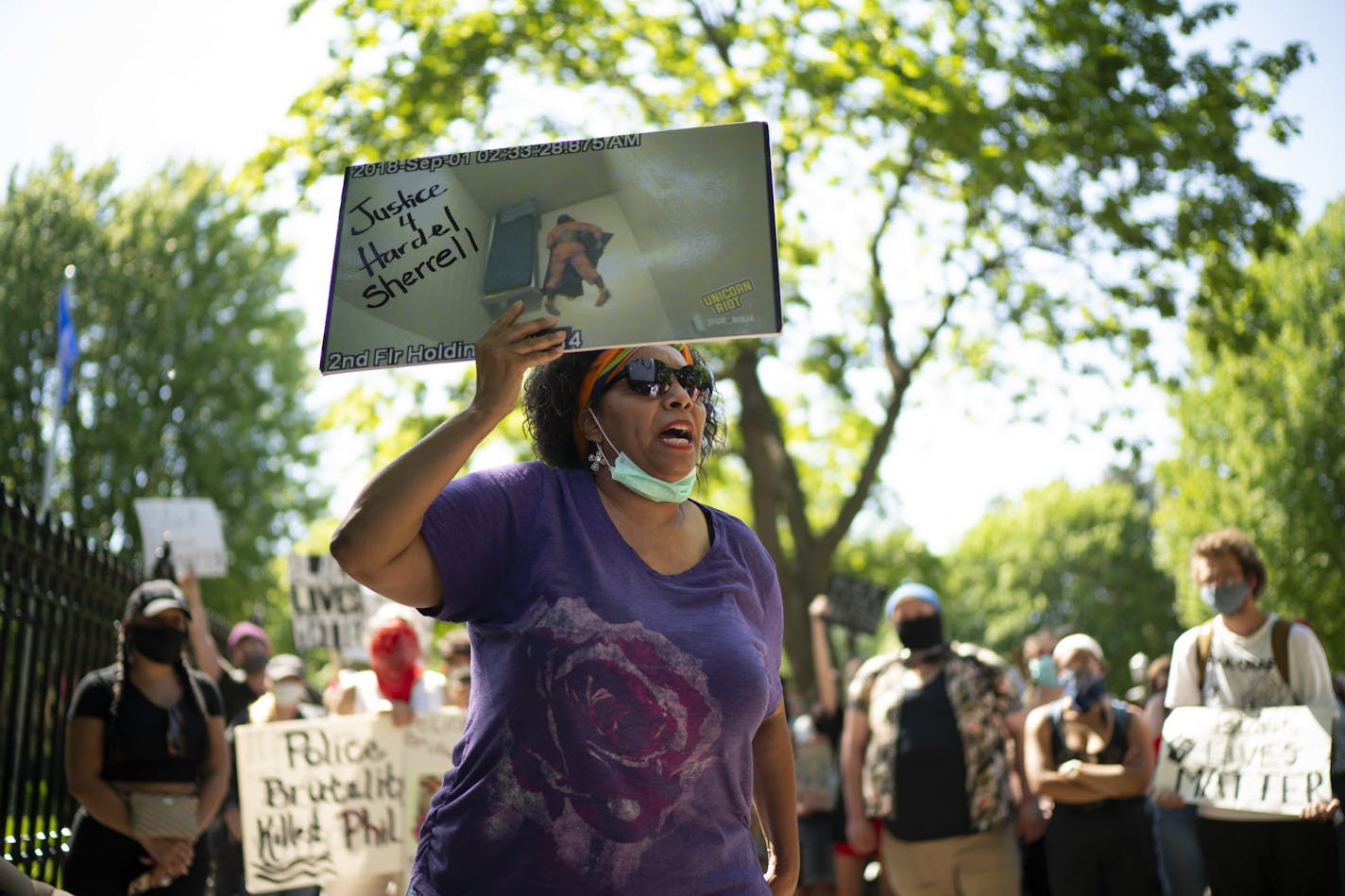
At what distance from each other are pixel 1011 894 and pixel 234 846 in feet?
17.5

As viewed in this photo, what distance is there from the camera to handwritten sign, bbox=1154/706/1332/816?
5906mm

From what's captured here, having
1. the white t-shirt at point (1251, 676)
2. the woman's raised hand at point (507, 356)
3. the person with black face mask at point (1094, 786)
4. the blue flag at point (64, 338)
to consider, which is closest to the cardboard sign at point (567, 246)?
the woman's raised hand at point (507, 356)

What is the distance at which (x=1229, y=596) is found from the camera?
636cm

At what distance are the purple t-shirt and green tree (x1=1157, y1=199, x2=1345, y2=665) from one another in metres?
30.3

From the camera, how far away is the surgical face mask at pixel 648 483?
2.86 metres

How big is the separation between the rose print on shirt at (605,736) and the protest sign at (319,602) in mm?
9978

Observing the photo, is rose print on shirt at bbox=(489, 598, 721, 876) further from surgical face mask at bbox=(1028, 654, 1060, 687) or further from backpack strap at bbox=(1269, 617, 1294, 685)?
surgical face mask at bbox=(1028, 654, 1060, 687)

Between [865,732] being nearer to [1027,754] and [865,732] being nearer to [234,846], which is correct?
[1027,754]

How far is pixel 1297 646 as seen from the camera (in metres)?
6.12

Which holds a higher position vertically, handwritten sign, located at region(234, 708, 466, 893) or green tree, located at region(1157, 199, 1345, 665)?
green tree, located at region(1157, 199, 1345, 665)

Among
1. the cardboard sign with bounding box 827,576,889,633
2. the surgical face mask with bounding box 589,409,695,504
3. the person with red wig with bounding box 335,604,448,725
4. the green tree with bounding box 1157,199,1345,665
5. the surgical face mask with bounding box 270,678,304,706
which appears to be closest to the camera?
the surgical face mask with bounding box 589,409,695,504

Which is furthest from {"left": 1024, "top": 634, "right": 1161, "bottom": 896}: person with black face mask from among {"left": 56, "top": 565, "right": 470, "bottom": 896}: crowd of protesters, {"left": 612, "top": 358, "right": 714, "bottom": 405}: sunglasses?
{"left": 612, "top": 358, "right": 714, "bottom": 405}: sunglasses

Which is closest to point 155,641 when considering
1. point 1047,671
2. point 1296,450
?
point 1047,671

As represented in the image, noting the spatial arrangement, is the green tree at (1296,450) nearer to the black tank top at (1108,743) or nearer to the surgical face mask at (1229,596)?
the black tank top at (1108,743)
